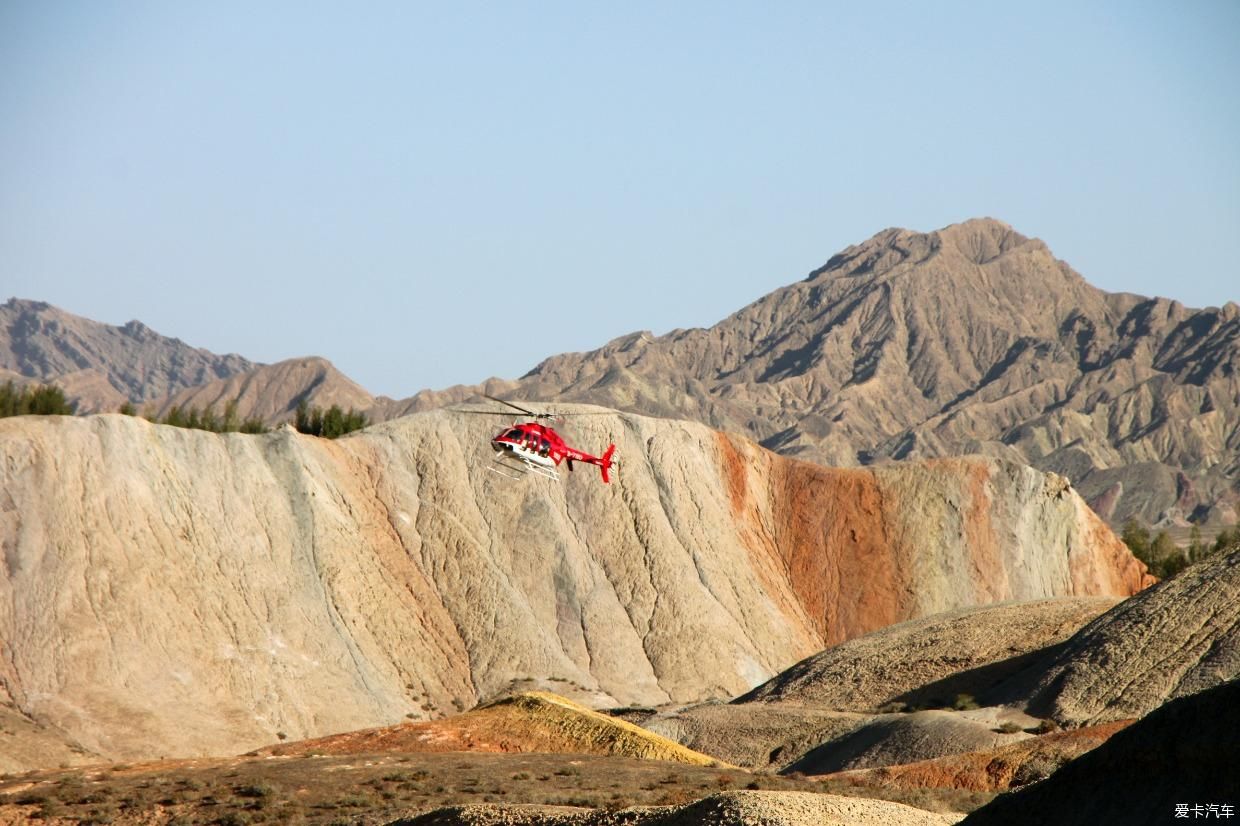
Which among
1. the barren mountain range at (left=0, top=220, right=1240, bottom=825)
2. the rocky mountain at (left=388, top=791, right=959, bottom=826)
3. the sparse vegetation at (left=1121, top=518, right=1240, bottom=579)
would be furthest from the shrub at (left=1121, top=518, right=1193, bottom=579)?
the rocky mountain at (left=388, top=791, right=959, bottom=826)

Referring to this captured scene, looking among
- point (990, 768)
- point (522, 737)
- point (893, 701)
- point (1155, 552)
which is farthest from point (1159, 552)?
point (522, 737)

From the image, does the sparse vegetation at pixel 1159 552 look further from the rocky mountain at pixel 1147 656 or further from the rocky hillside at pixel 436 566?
the rocky mountain at pixel 1147 656

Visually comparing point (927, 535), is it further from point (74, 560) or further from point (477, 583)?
point (74, 560)

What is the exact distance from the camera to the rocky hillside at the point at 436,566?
63.8m

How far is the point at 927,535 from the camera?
91.5 m

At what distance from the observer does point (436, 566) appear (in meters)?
79.1

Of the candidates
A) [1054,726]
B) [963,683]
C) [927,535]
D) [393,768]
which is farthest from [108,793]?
[927,535]

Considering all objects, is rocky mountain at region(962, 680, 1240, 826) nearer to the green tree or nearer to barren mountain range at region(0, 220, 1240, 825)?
barren mountain range at region(0, 220, 1240, 825)

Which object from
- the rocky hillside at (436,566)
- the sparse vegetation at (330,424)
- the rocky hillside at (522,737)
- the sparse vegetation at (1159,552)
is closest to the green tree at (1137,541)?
the sparse vegetation at (1159,552)

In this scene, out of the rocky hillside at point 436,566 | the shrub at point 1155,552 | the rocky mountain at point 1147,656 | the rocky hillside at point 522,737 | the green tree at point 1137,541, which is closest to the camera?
the rocky hillside at point 522,737

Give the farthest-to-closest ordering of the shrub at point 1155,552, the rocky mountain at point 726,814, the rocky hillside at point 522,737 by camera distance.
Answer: the shrub at point 1155,552
the rocky hillside at point 522,737
the rocky mountain at point 726,814

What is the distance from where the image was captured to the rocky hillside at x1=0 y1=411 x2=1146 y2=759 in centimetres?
6375

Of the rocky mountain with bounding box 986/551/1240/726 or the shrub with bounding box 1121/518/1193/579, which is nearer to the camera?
the rocky mountain with bounding box 986/551/1240/726

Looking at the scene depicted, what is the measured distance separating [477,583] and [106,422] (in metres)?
19.3
